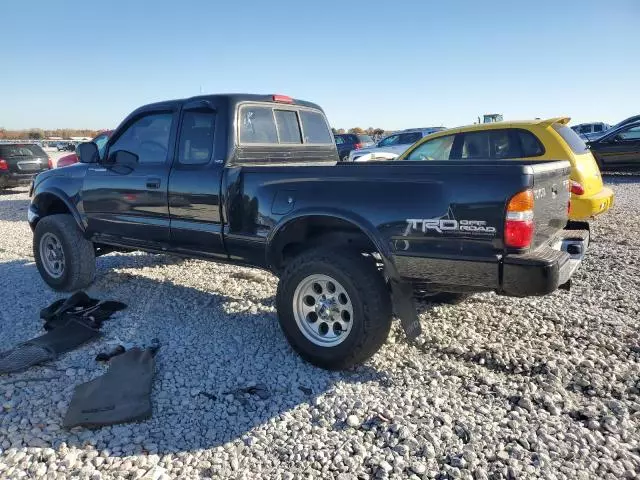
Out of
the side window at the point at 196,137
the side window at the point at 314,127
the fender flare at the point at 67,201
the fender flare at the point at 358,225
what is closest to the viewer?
the fender flare at the point at 358,225

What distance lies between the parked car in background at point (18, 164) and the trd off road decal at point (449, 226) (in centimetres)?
1453

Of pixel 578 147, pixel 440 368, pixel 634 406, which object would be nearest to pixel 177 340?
pixel 440 368

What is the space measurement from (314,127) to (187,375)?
2881mm

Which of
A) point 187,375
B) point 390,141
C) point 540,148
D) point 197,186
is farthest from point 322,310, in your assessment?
point 390,141

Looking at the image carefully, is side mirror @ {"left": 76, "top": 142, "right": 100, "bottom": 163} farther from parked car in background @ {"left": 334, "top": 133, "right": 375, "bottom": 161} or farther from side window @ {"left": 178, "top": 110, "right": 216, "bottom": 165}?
parked car in background @ {"left": 334, "top": 133, "right": 375, "bottom": 161}

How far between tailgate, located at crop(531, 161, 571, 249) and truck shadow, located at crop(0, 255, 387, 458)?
143 centimetres

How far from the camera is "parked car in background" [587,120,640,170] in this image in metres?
14.9

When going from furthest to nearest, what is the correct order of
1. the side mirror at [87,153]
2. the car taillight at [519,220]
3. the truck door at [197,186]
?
the side mirror at [87,153] < the truck door at [197,186] < the car taillight at [519,220]

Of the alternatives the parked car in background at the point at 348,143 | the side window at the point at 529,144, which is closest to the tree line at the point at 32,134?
the parked car in background at the point at 348,143

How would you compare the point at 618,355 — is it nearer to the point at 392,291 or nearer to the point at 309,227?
the point at 392,291

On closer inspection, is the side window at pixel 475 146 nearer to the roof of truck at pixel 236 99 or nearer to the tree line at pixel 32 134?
the roof of truck at pixel 236 99

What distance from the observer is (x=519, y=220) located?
282 cm

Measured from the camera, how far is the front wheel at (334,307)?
329cm

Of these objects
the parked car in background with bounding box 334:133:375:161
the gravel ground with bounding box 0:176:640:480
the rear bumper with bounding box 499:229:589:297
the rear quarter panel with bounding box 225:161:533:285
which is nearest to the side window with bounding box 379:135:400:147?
the parked car in background with bounding box 334:133:375:161
